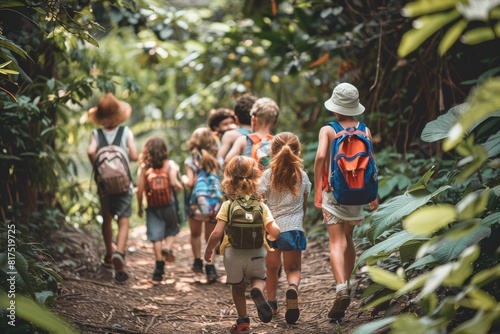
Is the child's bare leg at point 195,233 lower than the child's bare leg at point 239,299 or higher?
lower

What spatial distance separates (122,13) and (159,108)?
5.44m

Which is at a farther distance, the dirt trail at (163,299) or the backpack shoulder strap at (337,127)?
the backpack shoulder strap at (337,127)

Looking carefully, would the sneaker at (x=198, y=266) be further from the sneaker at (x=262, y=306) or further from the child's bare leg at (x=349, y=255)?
the sneaker at (x=262, y=306)

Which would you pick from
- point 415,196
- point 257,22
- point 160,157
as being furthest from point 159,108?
point 415,196

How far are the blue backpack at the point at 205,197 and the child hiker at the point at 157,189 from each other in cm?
21

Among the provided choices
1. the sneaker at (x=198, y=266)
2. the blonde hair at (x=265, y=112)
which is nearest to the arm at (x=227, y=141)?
the blonde hair at (x=265, y=112)

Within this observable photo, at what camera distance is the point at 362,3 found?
6.69 m

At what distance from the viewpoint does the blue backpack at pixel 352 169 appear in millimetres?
3963

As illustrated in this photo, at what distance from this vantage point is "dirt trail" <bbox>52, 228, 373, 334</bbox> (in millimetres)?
3963

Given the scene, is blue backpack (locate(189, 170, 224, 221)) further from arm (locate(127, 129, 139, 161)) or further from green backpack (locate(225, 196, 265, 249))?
green backpack (locate(225, 196, 265, 249))

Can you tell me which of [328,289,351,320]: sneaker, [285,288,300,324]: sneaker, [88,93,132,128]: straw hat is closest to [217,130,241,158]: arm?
[88,93,132,128]: straw hat

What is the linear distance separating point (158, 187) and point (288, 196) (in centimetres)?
180

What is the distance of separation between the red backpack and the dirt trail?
0.77 m

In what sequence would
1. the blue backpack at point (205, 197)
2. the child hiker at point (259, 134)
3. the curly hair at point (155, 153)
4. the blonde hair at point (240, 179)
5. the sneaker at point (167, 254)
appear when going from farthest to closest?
the sneaker at point (167, 254) → the curly hair at point (155, 153) → the blue backpack at point (205, 197) → the child hiker at point (259, 134) → the blonde hair at point (240, 179)
